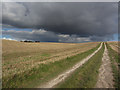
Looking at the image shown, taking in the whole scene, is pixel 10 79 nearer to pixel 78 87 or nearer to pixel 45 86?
pixel 45 86

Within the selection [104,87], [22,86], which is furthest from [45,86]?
[104,87]

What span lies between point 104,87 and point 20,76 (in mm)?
8080

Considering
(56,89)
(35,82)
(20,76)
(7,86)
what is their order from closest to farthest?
(56,89)
(7,86)
(35,82)
(20,76)

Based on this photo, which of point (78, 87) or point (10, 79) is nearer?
point (78, 87)

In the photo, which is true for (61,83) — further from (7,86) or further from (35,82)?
(7,86)

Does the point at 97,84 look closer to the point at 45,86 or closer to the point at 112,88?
the point at 112,88

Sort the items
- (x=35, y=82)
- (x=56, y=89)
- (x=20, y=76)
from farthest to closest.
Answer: (x=20, y=76) < (x=35, y=82) < (x=56, y=89)

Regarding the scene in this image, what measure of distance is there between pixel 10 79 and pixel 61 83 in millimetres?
5042

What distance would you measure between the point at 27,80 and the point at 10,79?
1.65 metres

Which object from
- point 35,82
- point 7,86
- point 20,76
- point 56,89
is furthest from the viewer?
point 20,76

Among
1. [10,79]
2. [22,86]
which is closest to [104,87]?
[22,86]

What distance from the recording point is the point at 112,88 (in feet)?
20.7

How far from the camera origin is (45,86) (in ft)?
21.9

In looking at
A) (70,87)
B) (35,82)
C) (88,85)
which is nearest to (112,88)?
(88,85)
